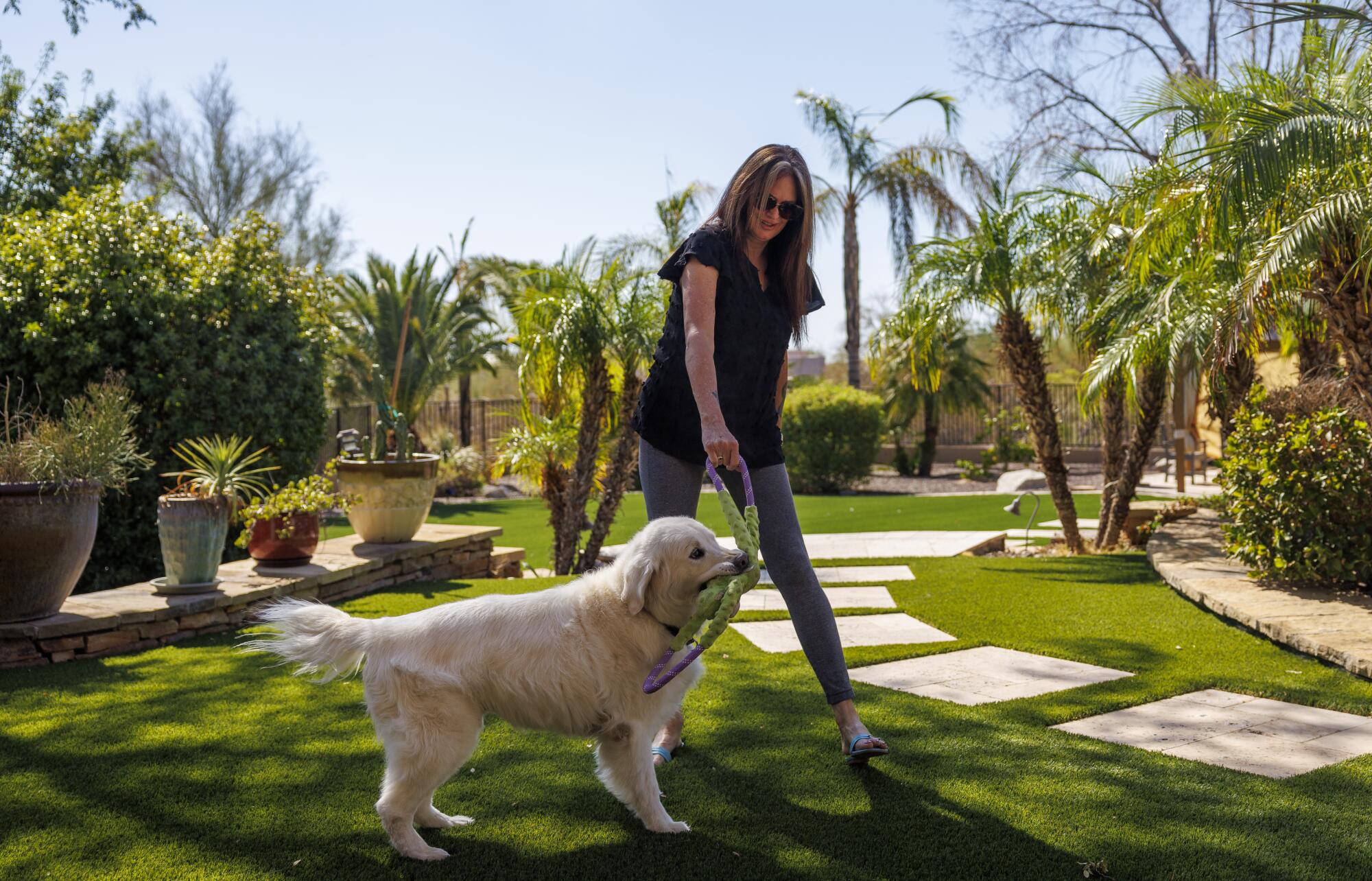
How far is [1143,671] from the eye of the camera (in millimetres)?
5004

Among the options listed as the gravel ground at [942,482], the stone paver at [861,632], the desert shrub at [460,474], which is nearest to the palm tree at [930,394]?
the gravel ground at [942,482]

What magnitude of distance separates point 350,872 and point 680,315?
7.27ft

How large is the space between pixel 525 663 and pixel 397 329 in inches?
Result: 993

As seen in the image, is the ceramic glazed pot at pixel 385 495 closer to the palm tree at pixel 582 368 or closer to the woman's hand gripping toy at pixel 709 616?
the palm tree at pixel 582 368

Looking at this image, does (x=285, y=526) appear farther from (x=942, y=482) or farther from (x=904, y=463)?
(x=904, y=463)

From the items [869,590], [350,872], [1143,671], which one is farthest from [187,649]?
[1143,671]

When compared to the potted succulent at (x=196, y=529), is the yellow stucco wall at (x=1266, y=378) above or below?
above

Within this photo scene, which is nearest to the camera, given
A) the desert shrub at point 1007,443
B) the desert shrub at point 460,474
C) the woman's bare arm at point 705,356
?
the woman's bare arm at point 705,356

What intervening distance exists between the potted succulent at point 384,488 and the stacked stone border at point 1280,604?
626 cm

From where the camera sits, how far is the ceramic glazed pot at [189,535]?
6324 millimetres

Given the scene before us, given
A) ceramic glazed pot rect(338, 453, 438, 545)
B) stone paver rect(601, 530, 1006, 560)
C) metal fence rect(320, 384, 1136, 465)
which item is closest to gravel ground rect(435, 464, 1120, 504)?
metal fence rect(320, 384, 1136, 465)

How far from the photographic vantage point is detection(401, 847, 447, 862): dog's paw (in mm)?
2871

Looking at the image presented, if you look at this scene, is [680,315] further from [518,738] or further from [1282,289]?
[1282,289]

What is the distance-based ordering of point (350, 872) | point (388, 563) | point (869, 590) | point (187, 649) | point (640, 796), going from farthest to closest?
point (388, 563), point (869, 590), point (187, 649), point (640, 796), point (350, 872)
